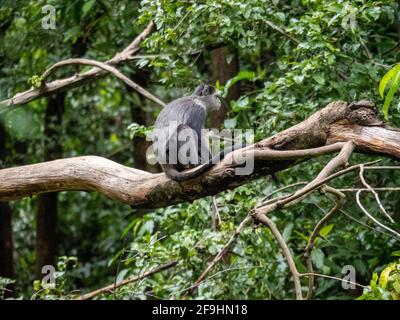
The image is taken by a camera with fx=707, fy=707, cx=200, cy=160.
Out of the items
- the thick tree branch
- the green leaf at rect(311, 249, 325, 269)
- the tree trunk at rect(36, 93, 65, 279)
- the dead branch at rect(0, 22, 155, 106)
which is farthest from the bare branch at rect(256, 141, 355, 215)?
the tree trunk at rect(36, 93, 65, 279)

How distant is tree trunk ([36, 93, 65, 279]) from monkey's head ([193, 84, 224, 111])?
2980mm

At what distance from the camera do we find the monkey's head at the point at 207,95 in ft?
17.2

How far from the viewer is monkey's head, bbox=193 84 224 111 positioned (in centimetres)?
525

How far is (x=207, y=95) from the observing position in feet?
17.3

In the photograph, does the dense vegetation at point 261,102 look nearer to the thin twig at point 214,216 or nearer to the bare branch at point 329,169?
the thin twig at point 214,216

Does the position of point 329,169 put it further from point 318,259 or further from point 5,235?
point 5,235

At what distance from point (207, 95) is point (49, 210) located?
11.5ft

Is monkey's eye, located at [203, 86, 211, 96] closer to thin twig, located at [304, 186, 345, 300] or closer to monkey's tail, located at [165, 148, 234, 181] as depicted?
monkey's tail, located at [165, 148, 234, 181]

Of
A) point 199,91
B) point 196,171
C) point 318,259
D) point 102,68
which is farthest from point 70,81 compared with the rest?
point 318,259
